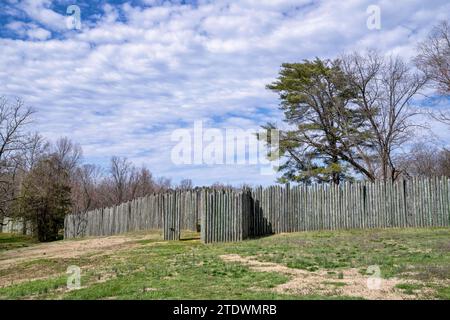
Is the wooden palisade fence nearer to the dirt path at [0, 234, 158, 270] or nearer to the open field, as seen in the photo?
the dirt path at [0, 234, 158, 270]

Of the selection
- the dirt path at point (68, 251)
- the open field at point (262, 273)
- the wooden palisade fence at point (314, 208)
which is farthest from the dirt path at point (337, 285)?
the dirt path at point (68, 251)

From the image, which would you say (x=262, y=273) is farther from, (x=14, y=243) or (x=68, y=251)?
(x=14, y=243)

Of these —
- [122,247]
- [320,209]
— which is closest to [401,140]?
[320,209]

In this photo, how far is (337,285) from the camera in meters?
7.45

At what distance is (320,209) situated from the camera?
1945cm

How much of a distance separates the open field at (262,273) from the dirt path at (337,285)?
15 mm

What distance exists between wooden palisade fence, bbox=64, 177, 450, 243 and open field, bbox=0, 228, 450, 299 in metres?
2.75

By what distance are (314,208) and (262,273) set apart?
11.0m

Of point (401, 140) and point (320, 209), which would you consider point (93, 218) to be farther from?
point (401, 140)

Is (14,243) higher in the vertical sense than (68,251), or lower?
lower

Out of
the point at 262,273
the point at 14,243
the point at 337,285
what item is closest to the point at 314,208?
the point at 262,273

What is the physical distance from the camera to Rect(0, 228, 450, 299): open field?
7.04 meters

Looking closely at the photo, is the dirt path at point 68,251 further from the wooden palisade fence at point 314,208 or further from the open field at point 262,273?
the open field at point 262,273
